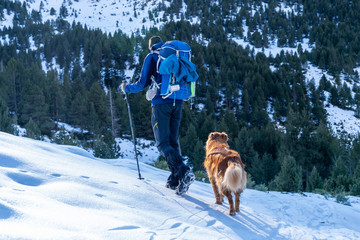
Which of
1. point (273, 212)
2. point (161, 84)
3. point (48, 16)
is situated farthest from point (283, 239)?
point (48, 16)

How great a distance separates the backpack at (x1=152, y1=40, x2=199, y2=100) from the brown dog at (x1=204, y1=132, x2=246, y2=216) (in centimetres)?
90

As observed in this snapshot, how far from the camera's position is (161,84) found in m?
3.62

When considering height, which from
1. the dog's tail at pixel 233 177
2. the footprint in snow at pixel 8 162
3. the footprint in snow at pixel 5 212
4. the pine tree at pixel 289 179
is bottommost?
the pine tree at pixel 289 179

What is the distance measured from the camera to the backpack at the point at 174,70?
11.4ft

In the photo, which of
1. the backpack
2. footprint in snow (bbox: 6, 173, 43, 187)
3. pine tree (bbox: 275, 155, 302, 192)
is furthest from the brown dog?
pine tree (bbox: 275, 155, 302, 192)

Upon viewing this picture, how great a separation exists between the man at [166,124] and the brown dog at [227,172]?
12.7 inches

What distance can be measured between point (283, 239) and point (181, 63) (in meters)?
2.35

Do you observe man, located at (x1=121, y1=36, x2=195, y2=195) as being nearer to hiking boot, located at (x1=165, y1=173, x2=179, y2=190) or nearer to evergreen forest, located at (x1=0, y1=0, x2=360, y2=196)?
hiking boot, located at (x1=165, y1=173, x2=179, y2=190)

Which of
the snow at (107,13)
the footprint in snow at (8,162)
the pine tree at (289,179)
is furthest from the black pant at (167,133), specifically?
the snow at (107,13)

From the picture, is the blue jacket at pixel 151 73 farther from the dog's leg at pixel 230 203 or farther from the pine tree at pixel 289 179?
the pine tree at pixel 289 179

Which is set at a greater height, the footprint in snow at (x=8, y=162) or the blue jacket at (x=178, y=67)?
the blue jacket at (x=178, y=67)

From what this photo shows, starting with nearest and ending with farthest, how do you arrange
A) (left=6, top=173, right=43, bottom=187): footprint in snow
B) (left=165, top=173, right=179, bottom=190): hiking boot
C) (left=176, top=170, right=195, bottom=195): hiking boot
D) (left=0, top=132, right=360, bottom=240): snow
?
(left=0, top=132, right=360, bottom=240): snow
(left=6, top=173, right=43, bottom=187): footprint in snow
(left=176, top=170, right=195, bottom=195): hiking boot
(left=165, top=173, right=179, bottom=190): hiking boot

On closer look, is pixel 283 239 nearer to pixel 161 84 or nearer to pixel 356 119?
pixel 161 84

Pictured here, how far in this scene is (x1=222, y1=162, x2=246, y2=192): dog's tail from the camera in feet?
10.2
